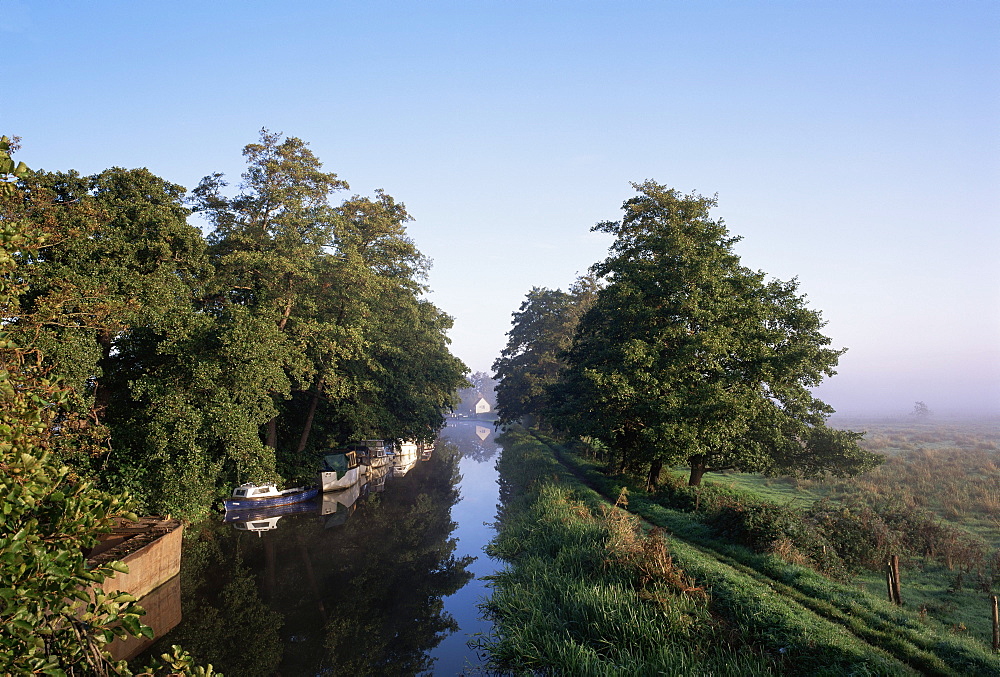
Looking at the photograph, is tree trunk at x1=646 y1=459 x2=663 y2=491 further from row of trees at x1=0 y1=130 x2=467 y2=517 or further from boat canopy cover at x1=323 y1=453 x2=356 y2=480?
boat canopy cover at x1=323 y1=453 x2=356 y2=480

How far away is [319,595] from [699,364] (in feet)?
64.0

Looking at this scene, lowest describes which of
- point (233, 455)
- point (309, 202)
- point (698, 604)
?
point (698, 604)

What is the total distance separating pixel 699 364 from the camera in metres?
23.9

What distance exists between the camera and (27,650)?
10.8 feet

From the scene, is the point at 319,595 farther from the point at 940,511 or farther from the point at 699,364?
the point at 940,511

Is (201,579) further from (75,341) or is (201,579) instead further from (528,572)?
(528,572)

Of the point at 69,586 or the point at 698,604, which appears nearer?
the point at 69,586

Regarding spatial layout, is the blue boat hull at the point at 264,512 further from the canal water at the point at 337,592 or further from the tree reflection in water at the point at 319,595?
the tree reflection in water at the point at 319,595

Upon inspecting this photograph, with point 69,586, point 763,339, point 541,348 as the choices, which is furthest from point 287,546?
point 541,348

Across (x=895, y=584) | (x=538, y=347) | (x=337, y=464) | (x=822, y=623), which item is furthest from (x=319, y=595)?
(x=538, y=347)

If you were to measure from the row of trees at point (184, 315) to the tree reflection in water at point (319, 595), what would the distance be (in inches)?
121

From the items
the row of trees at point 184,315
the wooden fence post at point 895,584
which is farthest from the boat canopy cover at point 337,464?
the wooden fence post at point 895,584

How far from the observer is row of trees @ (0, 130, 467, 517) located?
54.6 feet

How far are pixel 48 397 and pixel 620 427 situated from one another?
2375cm
